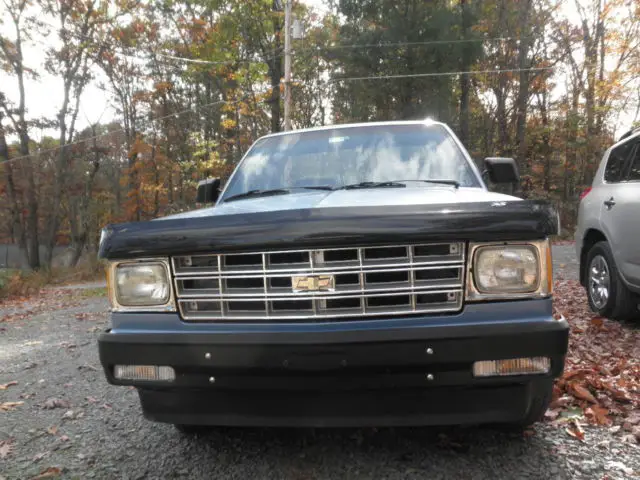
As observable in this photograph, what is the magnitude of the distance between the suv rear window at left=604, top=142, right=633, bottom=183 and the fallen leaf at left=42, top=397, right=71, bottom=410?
17.7 ft

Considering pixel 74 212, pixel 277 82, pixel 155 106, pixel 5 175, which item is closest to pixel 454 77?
pixel 277 82

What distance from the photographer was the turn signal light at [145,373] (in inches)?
80.4

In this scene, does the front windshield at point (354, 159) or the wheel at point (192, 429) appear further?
the front windshield at point (354, 159)

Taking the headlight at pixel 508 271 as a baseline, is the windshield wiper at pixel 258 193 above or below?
above

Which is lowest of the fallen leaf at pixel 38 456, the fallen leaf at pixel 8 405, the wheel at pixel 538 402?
the fallen leaf at pixel 8 405

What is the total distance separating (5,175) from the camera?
2400 centimetres

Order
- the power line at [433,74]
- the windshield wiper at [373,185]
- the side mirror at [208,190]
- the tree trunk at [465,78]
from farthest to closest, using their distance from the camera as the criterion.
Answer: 1. the tree trunk at [465,78]
2. the power line at [433,74]
3. the side mirror at [208,190]
4. the windshield wiper at [373,185]

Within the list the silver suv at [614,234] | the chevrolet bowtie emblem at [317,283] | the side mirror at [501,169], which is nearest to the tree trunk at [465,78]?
the silver suv at [614,234]

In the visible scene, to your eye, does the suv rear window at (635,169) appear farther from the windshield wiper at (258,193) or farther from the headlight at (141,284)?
the headlight at (141,284)

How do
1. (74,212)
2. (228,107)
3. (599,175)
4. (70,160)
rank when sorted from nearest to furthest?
(599,175)
(228,107)
(70,160)
(74,212)

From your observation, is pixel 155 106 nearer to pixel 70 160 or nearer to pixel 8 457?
pixel 70 160

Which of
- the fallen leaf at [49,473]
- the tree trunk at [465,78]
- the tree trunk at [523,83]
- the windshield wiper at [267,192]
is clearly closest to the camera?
the fallen leaf at [49,473]

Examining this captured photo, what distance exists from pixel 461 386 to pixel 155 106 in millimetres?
27928

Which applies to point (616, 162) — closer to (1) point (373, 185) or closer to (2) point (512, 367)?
(1) point (373, 185)
